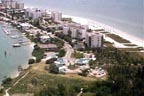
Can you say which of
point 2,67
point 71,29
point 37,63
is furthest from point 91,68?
point 71,29

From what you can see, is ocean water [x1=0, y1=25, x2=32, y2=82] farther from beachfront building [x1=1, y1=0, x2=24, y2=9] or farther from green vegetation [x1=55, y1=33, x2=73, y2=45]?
beachfront building [x1=1, y1=0, x2=24, y2=9]

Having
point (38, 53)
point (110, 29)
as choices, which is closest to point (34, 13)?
point (110, 29)

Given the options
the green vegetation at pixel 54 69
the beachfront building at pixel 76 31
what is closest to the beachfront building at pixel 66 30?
the beachfront building at pixel 76 31

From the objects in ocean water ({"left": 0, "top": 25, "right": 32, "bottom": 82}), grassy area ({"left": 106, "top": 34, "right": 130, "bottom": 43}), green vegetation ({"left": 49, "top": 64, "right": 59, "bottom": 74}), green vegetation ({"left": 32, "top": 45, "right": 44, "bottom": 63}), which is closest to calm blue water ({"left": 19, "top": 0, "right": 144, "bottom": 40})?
grassy area ({"left": 106, "top": 34, "right": 130, "bottom": 43})

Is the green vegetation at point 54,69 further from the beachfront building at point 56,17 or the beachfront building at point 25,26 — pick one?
the beachfront building at point 56,17

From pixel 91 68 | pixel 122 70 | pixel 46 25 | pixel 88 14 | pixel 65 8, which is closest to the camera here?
pixel 122 70

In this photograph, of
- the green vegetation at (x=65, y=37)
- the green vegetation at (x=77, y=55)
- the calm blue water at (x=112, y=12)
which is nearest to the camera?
the green vegetation at (x=77, y=55)

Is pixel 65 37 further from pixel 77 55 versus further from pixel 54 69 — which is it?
pixel 54 69

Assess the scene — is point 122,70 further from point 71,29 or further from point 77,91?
point 71,29
